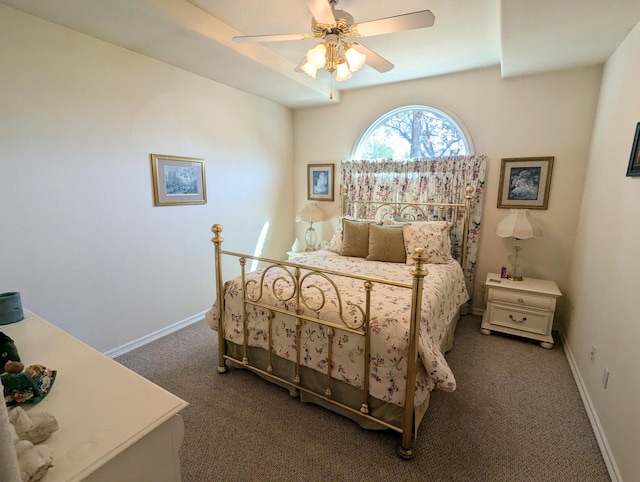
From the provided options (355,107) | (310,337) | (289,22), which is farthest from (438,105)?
(310,337)

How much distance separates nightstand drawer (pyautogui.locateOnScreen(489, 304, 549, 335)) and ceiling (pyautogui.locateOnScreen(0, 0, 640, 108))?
2197mm

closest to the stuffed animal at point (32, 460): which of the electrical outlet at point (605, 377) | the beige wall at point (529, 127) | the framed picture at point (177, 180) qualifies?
the framed picture at point (177, 180)

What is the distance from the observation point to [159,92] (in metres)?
2.70

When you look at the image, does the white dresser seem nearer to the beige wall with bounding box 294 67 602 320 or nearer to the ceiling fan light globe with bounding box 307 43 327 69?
the ceiling fan light globe with bounding box 307 43 327 69

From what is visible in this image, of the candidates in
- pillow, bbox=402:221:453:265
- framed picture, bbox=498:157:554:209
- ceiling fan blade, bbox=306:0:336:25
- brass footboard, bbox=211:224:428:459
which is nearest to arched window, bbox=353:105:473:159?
framed picture, bbox=498:157:554:209

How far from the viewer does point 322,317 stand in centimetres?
182

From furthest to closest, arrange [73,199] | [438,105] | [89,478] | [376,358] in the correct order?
[438,105] → [73,199] → [376,358] → [89,478]

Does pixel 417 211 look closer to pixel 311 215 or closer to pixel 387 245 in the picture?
pixel 387 245

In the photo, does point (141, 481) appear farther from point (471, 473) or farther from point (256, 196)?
point (256, 196)

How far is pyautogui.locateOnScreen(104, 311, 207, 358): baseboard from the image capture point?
2.59 m

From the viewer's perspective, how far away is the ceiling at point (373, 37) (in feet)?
6.18

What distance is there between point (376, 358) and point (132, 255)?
7.35 feet

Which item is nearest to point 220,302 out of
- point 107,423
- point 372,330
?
point 372,330

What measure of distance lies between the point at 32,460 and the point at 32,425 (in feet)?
0.46
